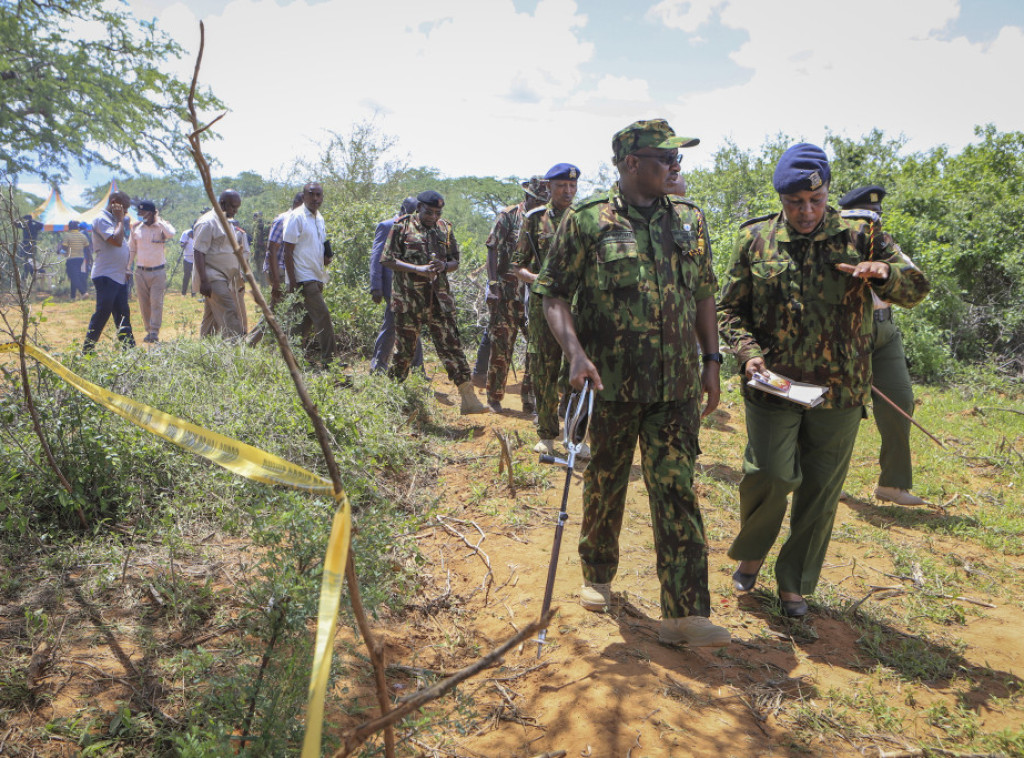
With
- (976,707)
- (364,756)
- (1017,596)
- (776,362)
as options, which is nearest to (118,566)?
(364,756)

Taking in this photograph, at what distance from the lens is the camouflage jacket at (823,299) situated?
11.3 feet

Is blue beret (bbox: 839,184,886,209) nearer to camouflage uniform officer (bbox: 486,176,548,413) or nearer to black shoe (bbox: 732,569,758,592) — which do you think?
camouflage uniform officer (bbox: 486,176,548,413)

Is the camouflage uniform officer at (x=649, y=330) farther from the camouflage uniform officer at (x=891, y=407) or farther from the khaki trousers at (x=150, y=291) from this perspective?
the khaki trousers at (x=150, y=291)

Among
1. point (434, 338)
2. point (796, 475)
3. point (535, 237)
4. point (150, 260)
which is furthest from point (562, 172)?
point (150, 260)

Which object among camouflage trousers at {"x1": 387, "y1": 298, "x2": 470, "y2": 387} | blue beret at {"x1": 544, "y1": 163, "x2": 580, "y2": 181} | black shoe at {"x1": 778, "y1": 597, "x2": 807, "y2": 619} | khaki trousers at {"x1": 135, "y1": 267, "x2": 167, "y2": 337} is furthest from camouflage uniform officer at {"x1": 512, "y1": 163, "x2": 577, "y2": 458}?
khaki trousers at {"x1": 135, "y1": 267, "x2": 167, "y2": 337}

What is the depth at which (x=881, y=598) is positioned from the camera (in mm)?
4000

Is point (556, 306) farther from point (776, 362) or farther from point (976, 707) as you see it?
point (976, 707)

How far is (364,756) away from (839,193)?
12224mm

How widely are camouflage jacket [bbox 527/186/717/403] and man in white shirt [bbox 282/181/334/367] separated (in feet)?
16.0

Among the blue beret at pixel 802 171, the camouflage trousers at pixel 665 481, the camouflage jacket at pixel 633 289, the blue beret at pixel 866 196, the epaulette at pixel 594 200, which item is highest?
the blue beret at pixel 866 196

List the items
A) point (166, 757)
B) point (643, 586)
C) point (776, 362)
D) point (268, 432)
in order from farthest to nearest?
point (268, 432)
point (643, 586)
point (776, 362)
point (166, 757)

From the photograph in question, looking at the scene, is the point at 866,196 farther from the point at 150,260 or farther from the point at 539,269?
the point at 150,260

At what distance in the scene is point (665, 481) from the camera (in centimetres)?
321

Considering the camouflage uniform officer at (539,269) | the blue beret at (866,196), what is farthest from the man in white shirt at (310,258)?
the blue beret at (866,196)
